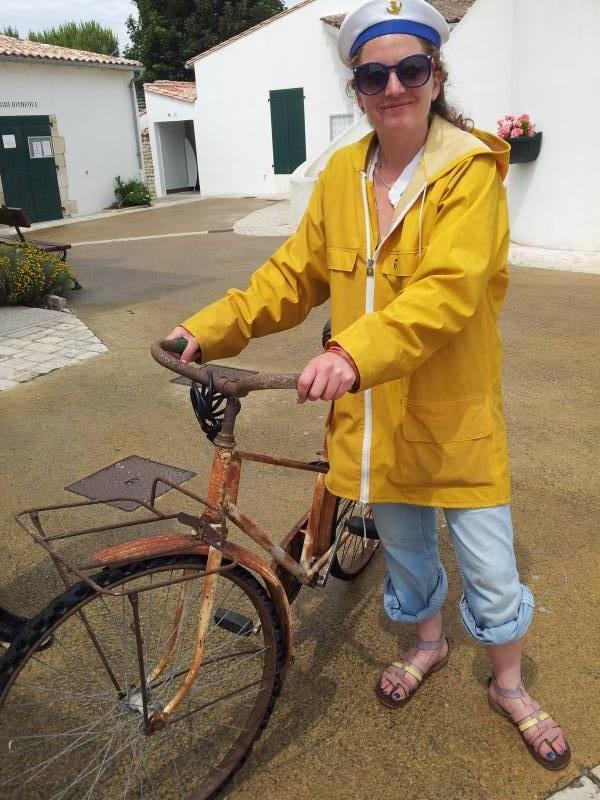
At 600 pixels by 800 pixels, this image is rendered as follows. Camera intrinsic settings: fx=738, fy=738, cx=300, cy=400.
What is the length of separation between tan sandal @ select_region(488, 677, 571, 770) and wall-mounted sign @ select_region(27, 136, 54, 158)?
1820 centimetres

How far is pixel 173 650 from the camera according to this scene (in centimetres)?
202

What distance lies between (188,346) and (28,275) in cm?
631

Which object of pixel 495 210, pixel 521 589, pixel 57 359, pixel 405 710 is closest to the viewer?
pixel 495 210

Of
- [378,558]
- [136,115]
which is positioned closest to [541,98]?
[378,558]

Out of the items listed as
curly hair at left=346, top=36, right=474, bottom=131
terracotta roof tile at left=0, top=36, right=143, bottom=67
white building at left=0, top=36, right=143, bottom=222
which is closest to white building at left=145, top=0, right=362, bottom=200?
white building at left=0, top=36, right=143, bottom=222

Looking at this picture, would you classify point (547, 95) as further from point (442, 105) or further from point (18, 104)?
point (18, 104)

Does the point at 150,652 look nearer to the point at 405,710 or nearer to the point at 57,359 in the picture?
the point at 405,710

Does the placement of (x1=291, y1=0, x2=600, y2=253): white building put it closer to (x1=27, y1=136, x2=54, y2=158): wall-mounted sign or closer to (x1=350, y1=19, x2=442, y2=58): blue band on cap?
(x1=350, y1=19, x2=442, y2=58): blue band on cap

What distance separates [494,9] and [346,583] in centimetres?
911

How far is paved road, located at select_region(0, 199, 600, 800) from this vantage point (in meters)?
2.16

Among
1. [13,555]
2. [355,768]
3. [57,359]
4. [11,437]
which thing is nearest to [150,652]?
[355,768]

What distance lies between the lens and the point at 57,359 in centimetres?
618

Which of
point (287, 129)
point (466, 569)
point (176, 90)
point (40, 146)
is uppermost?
point (176, 90)

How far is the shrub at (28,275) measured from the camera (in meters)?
7.68
